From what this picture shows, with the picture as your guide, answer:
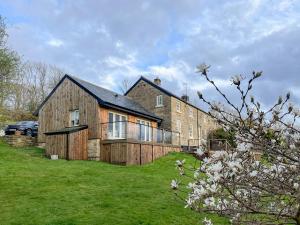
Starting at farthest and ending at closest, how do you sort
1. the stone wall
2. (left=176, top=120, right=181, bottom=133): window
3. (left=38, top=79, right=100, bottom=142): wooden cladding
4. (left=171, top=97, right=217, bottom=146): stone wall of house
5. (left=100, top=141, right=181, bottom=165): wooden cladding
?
(left=176, top=120, right=181, bottom=133): window
(left=171, top=97, right=217, bottom=146): stone wall of house
the stone wall
(left=38, top=79, right=100, bottom=142): wooden cladding
(left=100, top=141, right=181, bottom=165): wooden cladding

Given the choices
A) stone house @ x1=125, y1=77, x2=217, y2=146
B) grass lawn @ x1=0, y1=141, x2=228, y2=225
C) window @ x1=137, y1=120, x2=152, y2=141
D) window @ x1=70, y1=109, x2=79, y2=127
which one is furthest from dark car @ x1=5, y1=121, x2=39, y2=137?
grass lawn @ x1=0, y1=141, x2=228, y2=225

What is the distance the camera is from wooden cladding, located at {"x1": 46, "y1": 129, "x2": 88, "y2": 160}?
81.3 feet

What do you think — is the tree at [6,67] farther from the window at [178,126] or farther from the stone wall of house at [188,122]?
the window at [178,126]

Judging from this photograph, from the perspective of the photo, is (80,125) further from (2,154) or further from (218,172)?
(218,172)

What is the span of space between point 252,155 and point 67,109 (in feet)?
86.2

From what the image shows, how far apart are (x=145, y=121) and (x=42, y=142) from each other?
8961 millimetres

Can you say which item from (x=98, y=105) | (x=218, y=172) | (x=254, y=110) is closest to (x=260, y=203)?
(x=218, y=172)

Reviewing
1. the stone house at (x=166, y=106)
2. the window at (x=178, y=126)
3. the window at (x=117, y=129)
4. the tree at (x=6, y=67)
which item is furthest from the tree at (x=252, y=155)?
the window at (x=178, y=126)

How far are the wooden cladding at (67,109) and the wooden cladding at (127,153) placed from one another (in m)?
1.39

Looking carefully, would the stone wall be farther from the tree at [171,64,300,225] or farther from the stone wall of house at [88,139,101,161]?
the tree at [171,64,300,225]

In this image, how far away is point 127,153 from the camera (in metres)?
24.6

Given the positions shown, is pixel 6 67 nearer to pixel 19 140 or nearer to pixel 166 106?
pixel 19 140

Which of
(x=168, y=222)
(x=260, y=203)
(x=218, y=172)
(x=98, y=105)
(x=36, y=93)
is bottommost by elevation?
(x=168, y=222)

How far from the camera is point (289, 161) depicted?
4.08m
